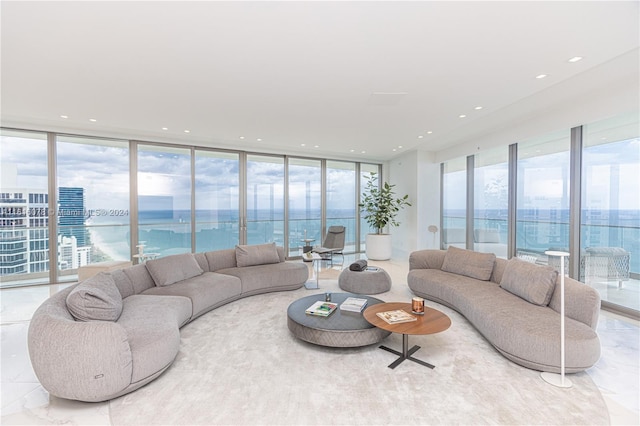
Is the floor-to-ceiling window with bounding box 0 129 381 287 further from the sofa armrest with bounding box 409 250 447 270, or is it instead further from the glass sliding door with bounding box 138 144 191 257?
the sofa armrest with bounding box 409 250 447 270

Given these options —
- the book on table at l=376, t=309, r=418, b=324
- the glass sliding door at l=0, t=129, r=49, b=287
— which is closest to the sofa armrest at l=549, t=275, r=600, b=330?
the book on table at l=376, t=309, r=418, b=324

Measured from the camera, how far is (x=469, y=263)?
14.1ft

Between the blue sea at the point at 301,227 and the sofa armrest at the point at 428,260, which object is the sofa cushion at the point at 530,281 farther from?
the blue sea at the point at 301,227

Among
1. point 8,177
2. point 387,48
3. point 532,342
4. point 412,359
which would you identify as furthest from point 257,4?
point 8,177

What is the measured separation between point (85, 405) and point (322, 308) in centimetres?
209

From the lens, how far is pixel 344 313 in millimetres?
3266

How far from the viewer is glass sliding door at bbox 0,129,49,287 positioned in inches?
208

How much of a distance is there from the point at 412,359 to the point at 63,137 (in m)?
6.84

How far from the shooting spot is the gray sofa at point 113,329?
209 centimetres

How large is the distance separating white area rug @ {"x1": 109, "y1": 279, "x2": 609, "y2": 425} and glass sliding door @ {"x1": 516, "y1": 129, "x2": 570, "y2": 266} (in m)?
2.97

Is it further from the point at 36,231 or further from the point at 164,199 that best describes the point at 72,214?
the point at 164,199

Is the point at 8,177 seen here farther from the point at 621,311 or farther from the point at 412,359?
the point at 621,311

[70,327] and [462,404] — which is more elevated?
[70,327]

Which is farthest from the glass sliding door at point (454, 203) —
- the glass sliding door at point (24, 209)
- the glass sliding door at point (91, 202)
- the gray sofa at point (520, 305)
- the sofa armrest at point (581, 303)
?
the glass sliding door at point (24, 209)
